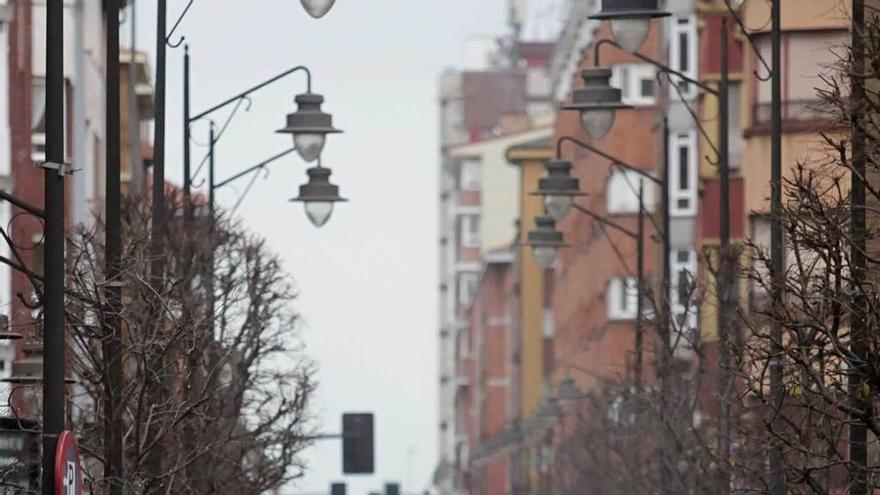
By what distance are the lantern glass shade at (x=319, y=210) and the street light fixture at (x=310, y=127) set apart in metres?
1.71

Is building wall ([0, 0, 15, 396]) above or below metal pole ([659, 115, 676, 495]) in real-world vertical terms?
above

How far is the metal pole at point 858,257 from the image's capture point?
2106 cm

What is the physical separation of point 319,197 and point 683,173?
42990 mm

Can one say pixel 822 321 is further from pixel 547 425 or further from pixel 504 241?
pixel 504 241

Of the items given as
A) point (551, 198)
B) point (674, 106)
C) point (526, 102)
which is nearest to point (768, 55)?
point (551, 198)

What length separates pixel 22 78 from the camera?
51.2 metres

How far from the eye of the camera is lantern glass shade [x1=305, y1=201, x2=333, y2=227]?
36.9 meters

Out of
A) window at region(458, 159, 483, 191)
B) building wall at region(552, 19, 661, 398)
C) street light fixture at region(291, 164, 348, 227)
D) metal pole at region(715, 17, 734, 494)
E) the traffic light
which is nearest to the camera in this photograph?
metal pole at region(715, 17, 734, 494)

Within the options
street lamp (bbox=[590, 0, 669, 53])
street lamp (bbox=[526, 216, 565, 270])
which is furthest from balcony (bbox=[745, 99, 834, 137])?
street lamp (bbox=[590, 0, 669, 53])

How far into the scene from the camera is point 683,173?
79.2 metres

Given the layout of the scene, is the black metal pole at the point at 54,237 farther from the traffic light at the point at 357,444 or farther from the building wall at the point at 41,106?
the traffic light at the point at 357,444

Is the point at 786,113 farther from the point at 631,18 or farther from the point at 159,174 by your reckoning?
the point at 159,174

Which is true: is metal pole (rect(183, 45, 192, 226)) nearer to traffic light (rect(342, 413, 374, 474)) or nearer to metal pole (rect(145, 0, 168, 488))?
metal pole (rect(145, 0, 168, 488))

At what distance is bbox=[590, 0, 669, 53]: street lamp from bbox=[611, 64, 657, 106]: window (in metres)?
63.2
